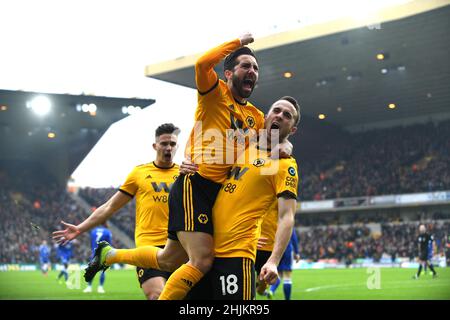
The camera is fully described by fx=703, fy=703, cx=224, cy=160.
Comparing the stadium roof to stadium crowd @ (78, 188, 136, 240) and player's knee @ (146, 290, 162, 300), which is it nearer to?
stadium crowd @ (78, 188, 136, 240)

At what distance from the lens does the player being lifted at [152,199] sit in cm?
764

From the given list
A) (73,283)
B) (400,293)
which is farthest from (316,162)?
(400,293)

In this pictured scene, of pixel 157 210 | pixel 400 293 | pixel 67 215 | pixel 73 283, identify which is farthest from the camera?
pixel 67 215

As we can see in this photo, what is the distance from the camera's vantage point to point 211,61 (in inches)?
214

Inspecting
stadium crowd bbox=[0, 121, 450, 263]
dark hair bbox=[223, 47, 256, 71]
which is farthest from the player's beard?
stadium crowd bbox=[0, 121, 450, 263]

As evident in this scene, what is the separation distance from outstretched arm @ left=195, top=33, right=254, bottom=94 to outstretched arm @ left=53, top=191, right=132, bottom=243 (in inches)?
91.5

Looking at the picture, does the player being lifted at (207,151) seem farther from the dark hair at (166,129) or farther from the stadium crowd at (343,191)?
the stadium crowd at (343,191)

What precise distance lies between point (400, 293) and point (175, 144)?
33.1 ft

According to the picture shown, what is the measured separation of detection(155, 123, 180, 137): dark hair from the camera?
8203 mm

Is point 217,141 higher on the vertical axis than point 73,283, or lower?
higher

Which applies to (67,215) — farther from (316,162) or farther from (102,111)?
(316,162)

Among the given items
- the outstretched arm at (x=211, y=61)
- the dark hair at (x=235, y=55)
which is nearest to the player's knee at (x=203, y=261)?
the outstretched arm at (x=211, y=61)
